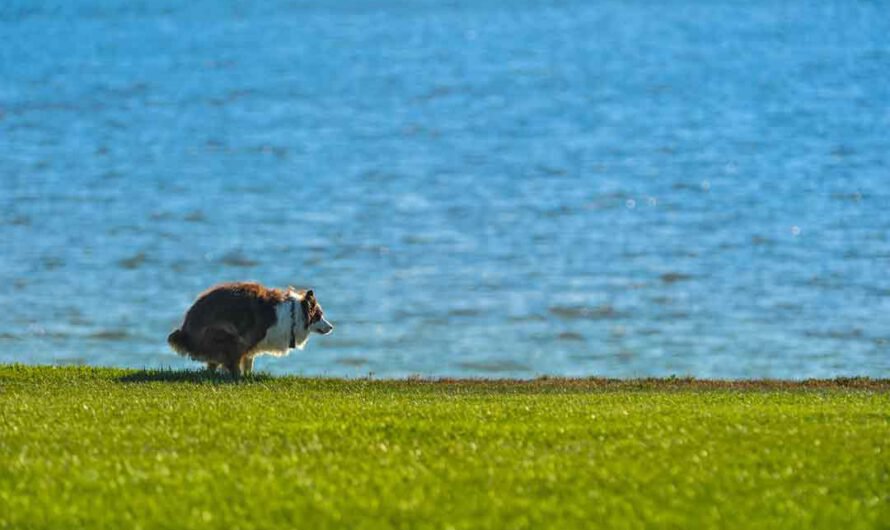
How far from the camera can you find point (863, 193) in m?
106

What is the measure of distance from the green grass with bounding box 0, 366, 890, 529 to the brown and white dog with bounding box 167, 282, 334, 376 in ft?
14.5

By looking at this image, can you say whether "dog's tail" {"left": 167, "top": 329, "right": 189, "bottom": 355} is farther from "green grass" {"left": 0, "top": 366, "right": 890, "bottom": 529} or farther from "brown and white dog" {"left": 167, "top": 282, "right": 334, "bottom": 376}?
"green grass" {"left": 0, "top": 366, "right": 890, "bottom": 529}

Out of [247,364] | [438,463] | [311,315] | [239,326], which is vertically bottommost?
[247,364]

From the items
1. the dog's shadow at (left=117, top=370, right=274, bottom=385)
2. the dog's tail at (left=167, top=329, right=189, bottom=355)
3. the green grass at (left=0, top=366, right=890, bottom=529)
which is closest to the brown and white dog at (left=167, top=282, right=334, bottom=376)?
the dog's tail at (left=167, top=329, right=189, bottom=355)

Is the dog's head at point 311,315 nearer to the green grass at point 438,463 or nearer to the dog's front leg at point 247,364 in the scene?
the dog's front leg at point 247,364

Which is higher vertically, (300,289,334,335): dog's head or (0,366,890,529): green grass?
(0,366,890,529): green grass

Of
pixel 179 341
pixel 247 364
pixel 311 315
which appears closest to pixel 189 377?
pixel 179 341

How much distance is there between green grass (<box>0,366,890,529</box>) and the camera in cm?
2106

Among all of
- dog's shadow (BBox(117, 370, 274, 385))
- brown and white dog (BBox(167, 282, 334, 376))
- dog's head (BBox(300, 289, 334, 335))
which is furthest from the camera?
dog's head (BBox(300, 289, 334, 335))

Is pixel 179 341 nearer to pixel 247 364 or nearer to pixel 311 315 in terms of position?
pixel 247 364

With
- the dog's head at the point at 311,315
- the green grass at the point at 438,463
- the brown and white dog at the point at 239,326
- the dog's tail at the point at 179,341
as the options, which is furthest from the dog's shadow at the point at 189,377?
the green grass at the point at 438,463

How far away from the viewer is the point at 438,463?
23641 mm

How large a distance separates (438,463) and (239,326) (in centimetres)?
1449

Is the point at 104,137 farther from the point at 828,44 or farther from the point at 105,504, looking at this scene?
the point at 105,504
